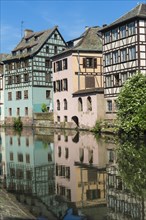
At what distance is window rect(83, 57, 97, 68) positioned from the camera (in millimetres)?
52562

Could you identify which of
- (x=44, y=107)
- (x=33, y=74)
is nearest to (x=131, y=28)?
(x=44, y=107)

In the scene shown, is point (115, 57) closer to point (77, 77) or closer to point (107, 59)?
point (107, 59)

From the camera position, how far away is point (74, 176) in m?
15.9

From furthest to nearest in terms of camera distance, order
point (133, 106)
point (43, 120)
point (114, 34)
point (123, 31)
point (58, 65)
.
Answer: point (43, 120), point (58, 65), point (114, 34), point (123, 31), point (133, 106)

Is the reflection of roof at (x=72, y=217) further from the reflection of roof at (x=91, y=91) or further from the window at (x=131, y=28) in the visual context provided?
the reflection of roof at (x=91, y=91)

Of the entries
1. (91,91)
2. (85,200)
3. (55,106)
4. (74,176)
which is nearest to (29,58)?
(55,106)

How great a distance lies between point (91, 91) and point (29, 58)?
2131 cm

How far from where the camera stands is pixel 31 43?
66.4 metres

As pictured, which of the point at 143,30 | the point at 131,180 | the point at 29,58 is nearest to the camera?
the point at 131,180

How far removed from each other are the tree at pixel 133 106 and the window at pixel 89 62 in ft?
63.1

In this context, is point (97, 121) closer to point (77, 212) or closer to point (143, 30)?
point (143, 30)

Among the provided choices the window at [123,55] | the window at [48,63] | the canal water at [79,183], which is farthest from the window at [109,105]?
the window at [48,63]

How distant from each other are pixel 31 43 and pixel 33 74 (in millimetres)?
7333

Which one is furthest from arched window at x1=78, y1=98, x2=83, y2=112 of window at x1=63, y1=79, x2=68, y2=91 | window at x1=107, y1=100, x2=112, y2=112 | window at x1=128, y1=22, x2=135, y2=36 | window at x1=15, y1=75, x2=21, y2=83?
window at x1=15, y1=75, x2=21, y2=83
